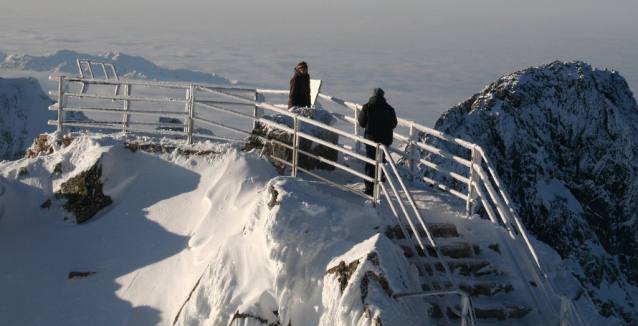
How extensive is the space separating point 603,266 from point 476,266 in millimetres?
45075

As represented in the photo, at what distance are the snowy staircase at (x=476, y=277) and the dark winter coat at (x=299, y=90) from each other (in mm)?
4777

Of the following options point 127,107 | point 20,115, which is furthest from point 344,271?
point 20,115

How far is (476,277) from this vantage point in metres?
8.84

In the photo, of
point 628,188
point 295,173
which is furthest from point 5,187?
point 628,188

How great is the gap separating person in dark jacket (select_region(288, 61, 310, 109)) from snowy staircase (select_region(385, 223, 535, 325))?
15.7 ft

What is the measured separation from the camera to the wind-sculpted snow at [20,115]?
131m

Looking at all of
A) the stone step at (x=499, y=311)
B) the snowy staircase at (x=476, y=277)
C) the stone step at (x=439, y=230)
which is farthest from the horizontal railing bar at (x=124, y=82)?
the stone step at (x=499, y=311)

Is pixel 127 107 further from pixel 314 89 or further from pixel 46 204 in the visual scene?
pixel 314 89

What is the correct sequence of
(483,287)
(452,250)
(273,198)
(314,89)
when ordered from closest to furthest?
1. (483,287)
2. (273,198)
3. (452,250)
4. (314,89)

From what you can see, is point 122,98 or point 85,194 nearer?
point 85,194

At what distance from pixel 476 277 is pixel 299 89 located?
18.4ft

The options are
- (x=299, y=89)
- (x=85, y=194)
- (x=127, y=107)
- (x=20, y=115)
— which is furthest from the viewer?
(x=20, y=115)

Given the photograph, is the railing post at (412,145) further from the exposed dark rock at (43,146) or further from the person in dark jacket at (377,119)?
the exposed dark rock at (43,146)

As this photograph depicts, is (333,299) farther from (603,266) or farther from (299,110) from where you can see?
(603,266)
